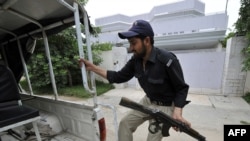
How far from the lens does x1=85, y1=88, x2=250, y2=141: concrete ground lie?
8.94ft

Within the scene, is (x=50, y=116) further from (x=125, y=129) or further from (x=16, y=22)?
(x=16, y=22)

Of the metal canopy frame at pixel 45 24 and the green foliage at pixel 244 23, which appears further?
the green foliage at pixel 244 23

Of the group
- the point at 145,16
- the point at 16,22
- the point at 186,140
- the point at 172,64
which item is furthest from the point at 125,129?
the point at 145,16

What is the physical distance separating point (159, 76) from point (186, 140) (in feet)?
5.40

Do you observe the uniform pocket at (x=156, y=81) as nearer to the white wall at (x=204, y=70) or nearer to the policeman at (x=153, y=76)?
the policeman at (x=153, y=76)

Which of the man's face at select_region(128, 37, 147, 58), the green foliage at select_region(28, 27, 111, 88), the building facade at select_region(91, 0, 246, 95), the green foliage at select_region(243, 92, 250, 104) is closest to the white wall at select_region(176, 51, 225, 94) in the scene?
the building facade at select_region(91, 0, 246, 95)

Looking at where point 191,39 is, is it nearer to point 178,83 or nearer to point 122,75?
point 122,75

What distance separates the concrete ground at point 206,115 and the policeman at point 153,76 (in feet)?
2.70

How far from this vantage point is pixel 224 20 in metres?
8.50

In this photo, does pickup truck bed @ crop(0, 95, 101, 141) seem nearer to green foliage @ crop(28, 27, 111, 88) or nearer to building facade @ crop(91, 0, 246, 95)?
green foliage @ crop(28, 27, 111, 88)

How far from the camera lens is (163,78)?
152 cm

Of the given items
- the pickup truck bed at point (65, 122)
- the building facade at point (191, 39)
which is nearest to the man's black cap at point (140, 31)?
the pickup truck bed at point (65, 122)

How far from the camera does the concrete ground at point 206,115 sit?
273cm

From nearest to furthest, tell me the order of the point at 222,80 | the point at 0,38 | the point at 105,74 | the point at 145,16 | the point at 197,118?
the point at 105,74 → the point at 0,38 → the point at 197,118 → the point at 222,80 → the point at 145,16
